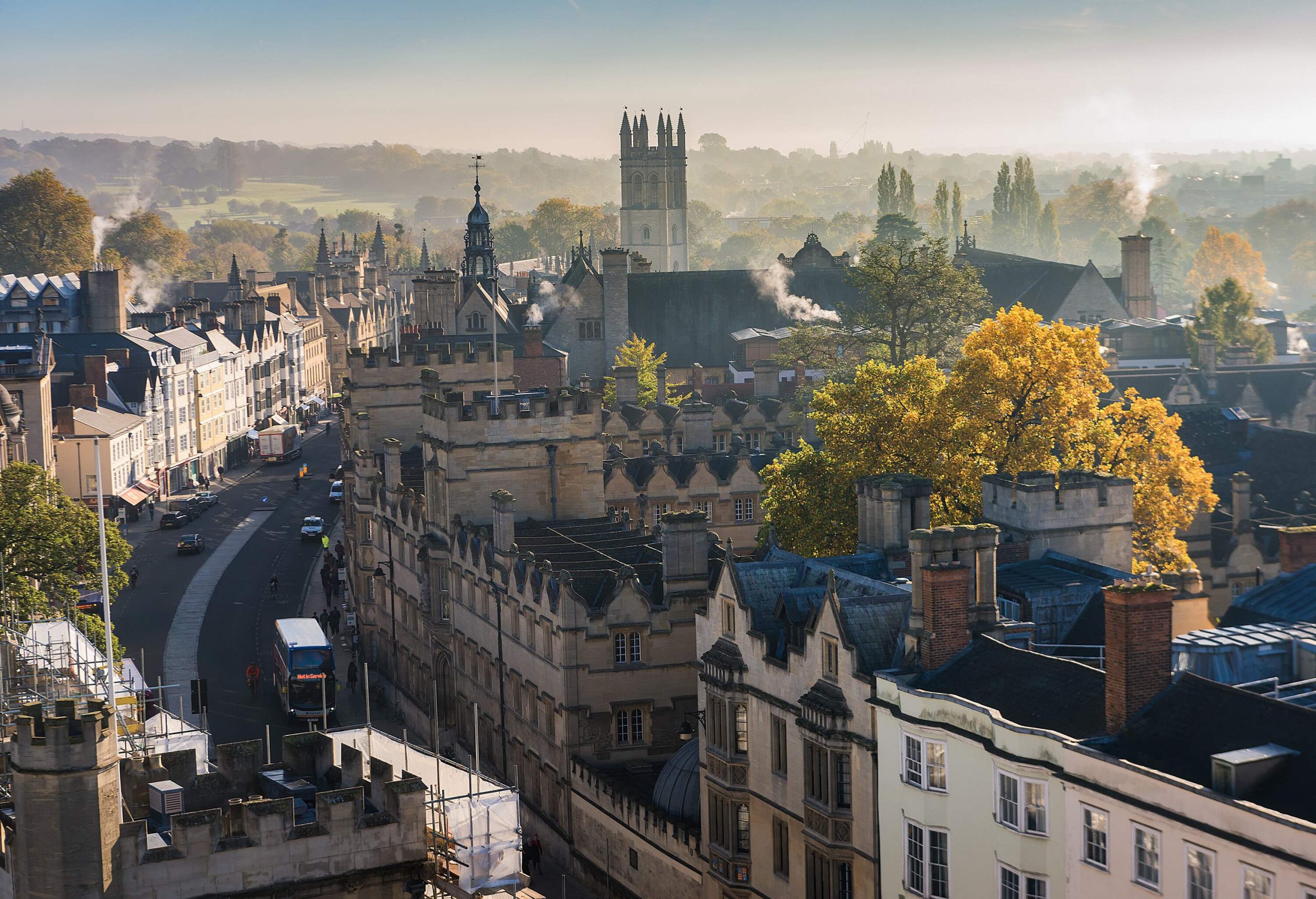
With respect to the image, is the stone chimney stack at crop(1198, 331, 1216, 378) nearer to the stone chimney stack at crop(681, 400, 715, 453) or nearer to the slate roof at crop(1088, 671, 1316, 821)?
the stone chimney stack at crop(681, 400, 715, 453)

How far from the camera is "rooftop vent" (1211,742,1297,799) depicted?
105 ft

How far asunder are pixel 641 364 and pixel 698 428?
116 feet

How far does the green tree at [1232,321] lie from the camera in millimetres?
148250

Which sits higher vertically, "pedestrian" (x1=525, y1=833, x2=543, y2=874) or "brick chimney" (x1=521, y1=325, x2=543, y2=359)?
"brick chimney" (x1=521, y1=325, x2=543, y2=359)

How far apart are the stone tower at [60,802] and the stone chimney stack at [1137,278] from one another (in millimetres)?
127057

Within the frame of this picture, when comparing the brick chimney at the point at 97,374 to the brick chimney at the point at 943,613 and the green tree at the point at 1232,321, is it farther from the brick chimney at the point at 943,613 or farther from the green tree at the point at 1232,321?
the brick chimney at the point at 943,613

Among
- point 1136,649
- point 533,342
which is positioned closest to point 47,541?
point 1136,649

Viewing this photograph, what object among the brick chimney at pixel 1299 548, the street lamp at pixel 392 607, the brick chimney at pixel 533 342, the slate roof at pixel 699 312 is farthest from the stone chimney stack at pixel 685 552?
the slate roof at pixel 699 312

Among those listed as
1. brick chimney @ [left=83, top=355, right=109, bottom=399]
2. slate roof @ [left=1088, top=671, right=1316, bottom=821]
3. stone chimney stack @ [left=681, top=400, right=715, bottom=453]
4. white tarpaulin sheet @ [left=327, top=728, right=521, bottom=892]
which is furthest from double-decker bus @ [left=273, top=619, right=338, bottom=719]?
brick chimney @ [left=83, top=355, right=109, bottom=399]

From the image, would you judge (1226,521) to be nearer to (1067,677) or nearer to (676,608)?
(676,608)

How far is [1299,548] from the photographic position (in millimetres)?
52469

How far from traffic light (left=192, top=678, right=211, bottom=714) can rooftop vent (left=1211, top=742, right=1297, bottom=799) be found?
40.1 meters

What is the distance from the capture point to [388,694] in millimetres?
79188

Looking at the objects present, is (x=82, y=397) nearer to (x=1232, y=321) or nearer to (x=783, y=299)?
(x=783, y=299)
